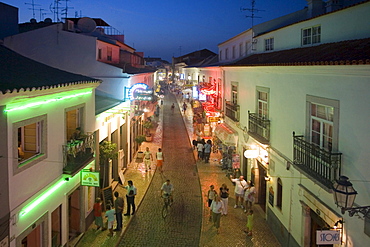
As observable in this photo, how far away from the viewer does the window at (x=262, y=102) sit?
15930mm

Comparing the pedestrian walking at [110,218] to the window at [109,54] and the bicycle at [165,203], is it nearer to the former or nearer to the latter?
the bicycle at [165,203]

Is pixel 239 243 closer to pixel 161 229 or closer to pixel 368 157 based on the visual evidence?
pixel 161 229

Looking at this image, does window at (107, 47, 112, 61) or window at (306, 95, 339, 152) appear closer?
window at (306, 95, 339, 152)

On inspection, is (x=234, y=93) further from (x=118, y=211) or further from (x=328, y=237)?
(x=328, y=237)

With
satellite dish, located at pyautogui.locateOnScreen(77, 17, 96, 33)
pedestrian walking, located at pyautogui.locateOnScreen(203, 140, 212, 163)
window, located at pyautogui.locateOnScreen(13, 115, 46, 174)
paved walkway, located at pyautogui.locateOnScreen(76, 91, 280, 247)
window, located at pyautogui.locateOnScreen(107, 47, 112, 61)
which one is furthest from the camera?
pedestrian walking, located at pyautogui.locateOnScreen(203, 140, 212, 163)

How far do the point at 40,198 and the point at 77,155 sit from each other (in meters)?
2.78

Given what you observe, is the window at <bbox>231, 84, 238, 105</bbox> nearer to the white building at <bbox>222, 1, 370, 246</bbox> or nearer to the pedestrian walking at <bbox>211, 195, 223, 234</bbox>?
the white building at <bbox>222, 1, 370, 246</bbox>

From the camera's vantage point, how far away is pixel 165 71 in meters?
118

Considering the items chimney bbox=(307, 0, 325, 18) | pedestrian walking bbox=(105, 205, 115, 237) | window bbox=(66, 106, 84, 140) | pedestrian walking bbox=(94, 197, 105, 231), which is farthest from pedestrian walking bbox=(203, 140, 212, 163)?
window bbox=(66, 106, 84, 140)

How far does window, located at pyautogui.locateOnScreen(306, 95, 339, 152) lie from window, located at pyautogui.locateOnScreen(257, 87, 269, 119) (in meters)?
4.35

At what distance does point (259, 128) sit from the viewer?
1636 cm

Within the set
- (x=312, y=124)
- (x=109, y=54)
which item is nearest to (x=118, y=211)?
(x=312, y=124)

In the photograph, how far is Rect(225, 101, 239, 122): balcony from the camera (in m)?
20.8

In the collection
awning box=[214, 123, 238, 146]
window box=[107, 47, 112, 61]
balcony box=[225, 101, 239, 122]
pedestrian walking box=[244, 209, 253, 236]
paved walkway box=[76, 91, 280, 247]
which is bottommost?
paved walkway box=[76, 91, 280, 247]
